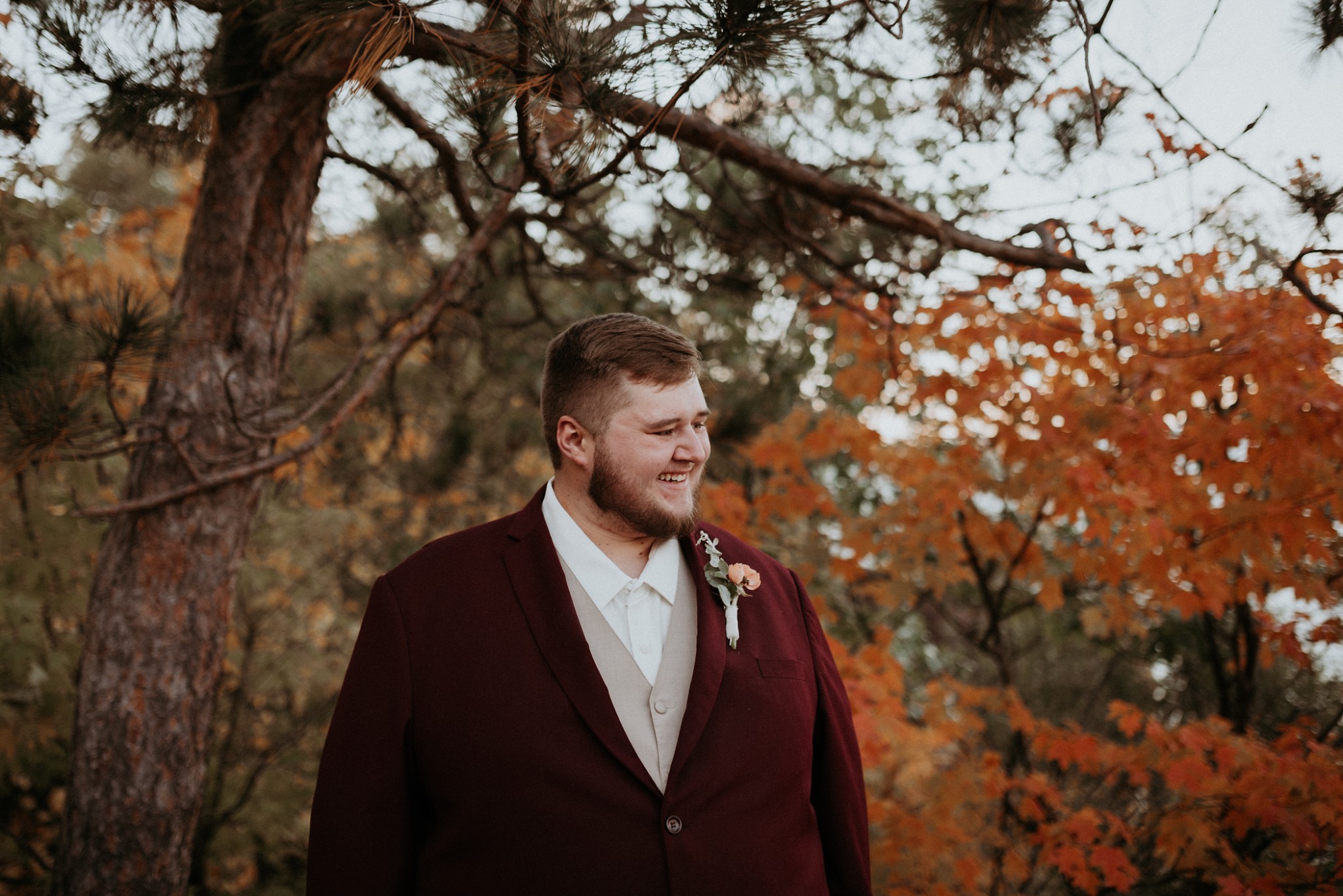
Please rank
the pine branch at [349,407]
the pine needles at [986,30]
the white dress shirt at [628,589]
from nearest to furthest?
the white dress shirt at [628,589] → the pine branch at [349,407] → the pine needles at [986,30]

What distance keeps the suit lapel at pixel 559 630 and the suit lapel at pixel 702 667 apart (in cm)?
2

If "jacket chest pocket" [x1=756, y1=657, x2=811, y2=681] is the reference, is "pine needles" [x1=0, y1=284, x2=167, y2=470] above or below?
above

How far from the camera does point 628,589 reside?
1.77 m

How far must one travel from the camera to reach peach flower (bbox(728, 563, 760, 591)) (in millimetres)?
1812

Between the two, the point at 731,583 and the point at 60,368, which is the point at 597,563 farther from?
the point at 60,368

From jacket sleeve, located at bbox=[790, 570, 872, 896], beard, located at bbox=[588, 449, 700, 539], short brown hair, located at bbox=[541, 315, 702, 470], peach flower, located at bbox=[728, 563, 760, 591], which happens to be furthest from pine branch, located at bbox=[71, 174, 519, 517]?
jacket sleeve, located at bbox=[790, 570, 872, 896]

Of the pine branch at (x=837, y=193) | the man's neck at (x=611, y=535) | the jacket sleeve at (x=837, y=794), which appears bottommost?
the jacket sleeve at (x=837, y=794)

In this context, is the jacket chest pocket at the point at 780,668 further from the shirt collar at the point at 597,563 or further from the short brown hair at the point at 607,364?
the short brown hair at the point at 607,364

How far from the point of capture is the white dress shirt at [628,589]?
172 centimetres

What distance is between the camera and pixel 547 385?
6.34ft

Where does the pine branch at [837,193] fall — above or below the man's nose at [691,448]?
above

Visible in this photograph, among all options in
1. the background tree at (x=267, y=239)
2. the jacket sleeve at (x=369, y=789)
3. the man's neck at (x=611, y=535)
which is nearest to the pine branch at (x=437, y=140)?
the background tree at (x=267, y=239)

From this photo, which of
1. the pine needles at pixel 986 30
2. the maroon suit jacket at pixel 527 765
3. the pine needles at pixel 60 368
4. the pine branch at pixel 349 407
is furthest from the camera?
the pine needles at pixel 986 30

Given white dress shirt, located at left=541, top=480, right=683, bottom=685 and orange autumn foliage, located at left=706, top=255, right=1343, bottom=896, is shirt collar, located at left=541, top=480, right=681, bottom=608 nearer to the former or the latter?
white dress shirt, located at left=541, top=480, right=683, bottom=685
